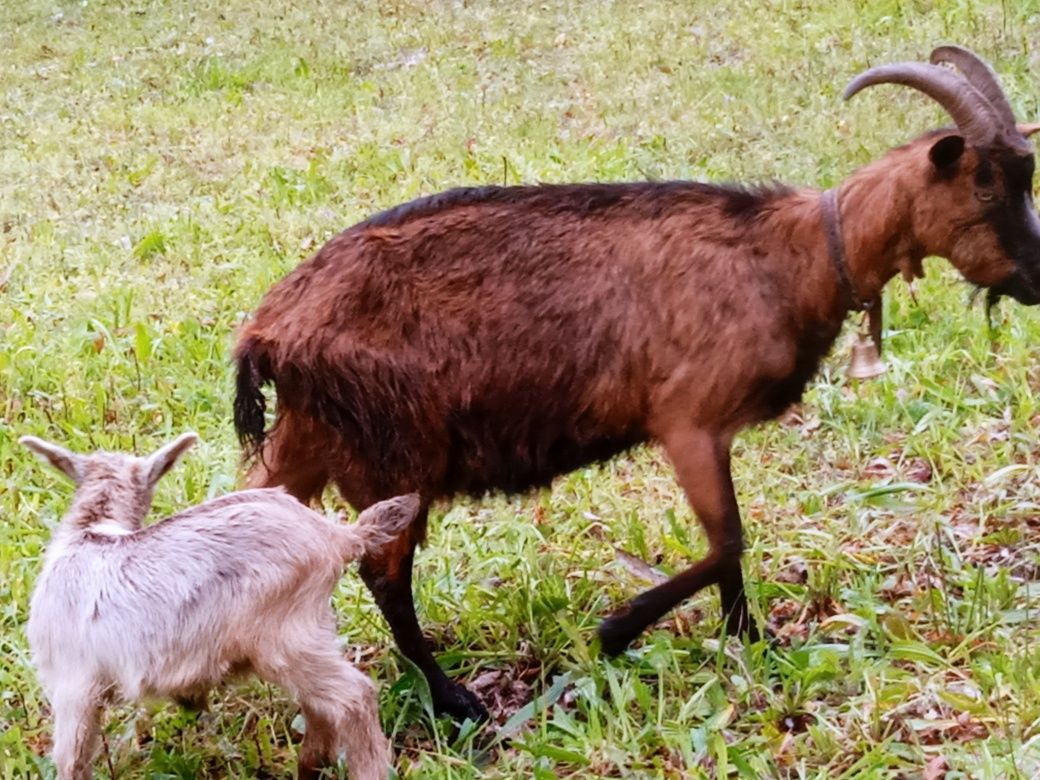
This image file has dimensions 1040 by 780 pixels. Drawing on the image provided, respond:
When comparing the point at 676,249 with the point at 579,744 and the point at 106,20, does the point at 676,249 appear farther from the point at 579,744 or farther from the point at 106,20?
the point at 106,20

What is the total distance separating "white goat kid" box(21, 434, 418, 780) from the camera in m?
2.80

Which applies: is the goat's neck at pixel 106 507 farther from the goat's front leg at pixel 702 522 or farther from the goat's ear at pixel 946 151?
the goat's ear at pixel 946 151

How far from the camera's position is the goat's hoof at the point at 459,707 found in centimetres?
360

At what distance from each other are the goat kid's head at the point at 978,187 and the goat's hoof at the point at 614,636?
4.64ft

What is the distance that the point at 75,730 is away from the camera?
113 inches

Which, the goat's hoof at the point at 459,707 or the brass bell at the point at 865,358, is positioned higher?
the brass bell at the point at 865,358

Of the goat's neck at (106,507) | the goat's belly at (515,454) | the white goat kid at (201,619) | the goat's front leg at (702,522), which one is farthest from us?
the goat's belly at (515,454)

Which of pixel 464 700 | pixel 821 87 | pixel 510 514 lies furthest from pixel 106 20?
pixel 464 700

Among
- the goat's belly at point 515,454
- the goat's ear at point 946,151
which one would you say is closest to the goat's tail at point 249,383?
the goat's belly at point 515,454

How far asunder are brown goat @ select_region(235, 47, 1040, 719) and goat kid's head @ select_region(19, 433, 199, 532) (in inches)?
12.8

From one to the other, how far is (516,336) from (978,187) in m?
1.42

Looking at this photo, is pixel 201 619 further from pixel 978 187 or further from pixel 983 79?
pixel 983 79

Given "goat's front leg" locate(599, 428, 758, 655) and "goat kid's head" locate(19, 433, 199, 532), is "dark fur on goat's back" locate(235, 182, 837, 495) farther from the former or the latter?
"goat kid's head" locate(19, 433, 199, 532)

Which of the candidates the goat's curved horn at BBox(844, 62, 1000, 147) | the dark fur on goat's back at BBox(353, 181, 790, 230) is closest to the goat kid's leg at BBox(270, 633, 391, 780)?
the dark fur on goat's back at BBox(353, 181, 790, 230)
